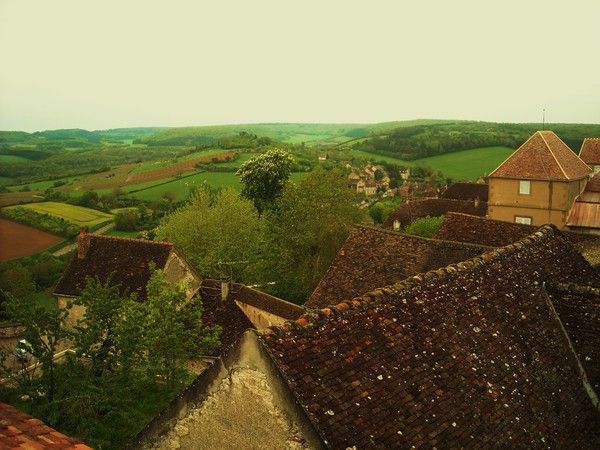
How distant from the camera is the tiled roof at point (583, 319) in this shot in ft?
34.0

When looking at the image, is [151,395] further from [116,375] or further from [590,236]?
[590,236]

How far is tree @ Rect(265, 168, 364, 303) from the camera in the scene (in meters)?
37.3

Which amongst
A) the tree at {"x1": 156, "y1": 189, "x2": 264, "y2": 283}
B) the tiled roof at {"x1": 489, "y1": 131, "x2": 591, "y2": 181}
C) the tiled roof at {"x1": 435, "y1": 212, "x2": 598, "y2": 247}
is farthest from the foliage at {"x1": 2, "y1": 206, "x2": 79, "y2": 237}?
the tiled roof at {"x1": 435, "y1": 212, "x2": 598, "y2": 247}

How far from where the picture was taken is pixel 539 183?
34594 millimetres

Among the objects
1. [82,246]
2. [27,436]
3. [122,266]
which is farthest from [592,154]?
[27,436]

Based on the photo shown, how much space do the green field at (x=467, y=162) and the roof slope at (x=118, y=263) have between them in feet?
278

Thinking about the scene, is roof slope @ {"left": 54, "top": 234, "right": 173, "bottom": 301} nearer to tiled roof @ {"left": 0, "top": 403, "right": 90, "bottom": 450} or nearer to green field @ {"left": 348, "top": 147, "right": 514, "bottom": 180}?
tiled roof @ {"left": 0, "top": 403, "right": 90, "bottom": 450}

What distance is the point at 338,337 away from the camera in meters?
7.78

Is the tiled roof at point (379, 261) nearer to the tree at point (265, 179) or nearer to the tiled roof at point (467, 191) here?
the tree at point (265, 179)

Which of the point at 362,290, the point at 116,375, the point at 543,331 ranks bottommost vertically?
the point at 116,375

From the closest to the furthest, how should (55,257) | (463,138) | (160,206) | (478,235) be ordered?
(478,235) < (55,257) < (160,206) < (463,138)

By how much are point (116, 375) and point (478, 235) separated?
1339 cm

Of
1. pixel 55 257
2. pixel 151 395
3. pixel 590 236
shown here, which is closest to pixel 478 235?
pixel 590 236

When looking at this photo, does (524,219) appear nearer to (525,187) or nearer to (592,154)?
(525,187)
